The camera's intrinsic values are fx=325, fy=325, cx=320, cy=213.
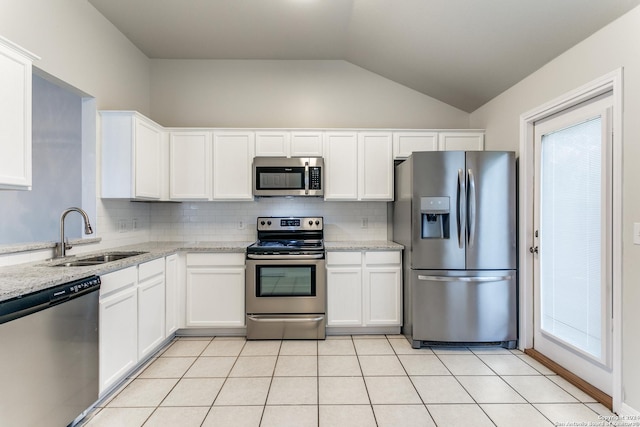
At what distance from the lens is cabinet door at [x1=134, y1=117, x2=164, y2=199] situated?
9.91ft

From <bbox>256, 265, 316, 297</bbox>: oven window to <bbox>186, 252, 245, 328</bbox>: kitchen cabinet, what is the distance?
0.71 ft

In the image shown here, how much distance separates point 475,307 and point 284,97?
122 inches

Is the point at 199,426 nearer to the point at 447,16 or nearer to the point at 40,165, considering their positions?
the point at 40,165

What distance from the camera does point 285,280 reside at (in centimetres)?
323

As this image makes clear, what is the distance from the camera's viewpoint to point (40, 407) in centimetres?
160

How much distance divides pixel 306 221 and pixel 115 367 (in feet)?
7.37

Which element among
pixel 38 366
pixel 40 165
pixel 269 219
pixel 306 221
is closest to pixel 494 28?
pixel 306 221

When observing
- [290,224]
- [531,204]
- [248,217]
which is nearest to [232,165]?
[248,217]

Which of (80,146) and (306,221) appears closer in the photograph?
(80,146)

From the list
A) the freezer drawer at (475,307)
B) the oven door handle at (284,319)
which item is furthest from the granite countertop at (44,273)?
the freezer drawer at (475,307)

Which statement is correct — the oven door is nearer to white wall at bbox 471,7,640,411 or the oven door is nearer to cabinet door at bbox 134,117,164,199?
cabinet door at bbox 134,117,164,199

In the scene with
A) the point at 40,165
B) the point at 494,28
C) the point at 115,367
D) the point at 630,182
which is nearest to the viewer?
the point at 630,182

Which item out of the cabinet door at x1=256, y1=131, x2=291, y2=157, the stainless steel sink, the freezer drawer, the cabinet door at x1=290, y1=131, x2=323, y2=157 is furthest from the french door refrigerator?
the stainless steel sink

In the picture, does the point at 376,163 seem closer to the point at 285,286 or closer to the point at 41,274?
the point at 285,286
